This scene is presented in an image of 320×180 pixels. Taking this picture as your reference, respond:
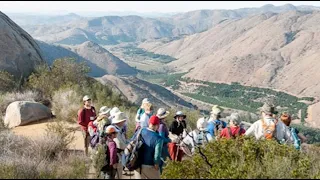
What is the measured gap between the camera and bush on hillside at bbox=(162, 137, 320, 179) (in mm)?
5177

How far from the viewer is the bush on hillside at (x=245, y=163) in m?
5.18

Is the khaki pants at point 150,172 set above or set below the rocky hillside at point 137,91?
above

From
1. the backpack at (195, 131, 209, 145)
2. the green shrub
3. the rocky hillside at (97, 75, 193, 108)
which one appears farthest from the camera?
the rocky hillside at (97, 75, 193, 108)

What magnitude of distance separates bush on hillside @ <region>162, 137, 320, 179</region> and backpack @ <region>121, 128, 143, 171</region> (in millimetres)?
738

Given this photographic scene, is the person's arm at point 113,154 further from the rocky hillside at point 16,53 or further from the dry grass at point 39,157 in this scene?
the rocky hillside at point 16,53

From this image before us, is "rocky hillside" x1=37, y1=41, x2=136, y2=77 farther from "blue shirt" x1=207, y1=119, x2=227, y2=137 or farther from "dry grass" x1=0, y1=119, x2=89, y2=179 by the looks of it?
"blue shirt" x1=207, y1=119, x2=227, y2=137

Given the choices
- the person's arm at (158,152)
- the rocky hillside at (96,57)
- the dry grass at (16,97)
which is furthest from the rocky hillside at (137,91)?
the rocky hillside at (96,57)

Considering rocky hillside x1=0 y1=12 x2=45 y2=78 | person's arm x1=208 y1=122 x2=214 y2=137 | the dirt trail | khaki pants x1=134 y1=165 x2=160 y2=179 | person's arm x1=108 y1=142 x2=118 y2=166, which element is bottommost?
the dirt trail

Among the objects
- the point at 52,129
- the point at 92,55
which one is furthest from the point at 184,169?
the point at 92,55

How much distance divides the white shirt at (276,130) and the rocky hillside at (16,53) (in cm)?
1423

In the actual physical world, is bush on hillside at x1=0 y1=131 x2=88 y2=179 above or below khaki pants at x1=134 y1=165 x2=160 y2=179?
below

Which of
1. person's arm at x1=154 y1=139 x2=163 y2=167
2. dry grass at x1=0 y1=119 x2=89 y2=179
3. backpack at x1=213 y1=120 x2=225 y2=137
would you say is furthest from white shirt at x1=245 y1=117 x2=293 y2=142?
dry grass at x1=0 y1=119 x2=89 y2=179

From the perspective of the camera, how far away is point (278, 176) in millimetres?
5133

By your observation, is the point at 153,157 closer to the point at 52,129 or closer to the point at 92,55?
the point at 52,129
